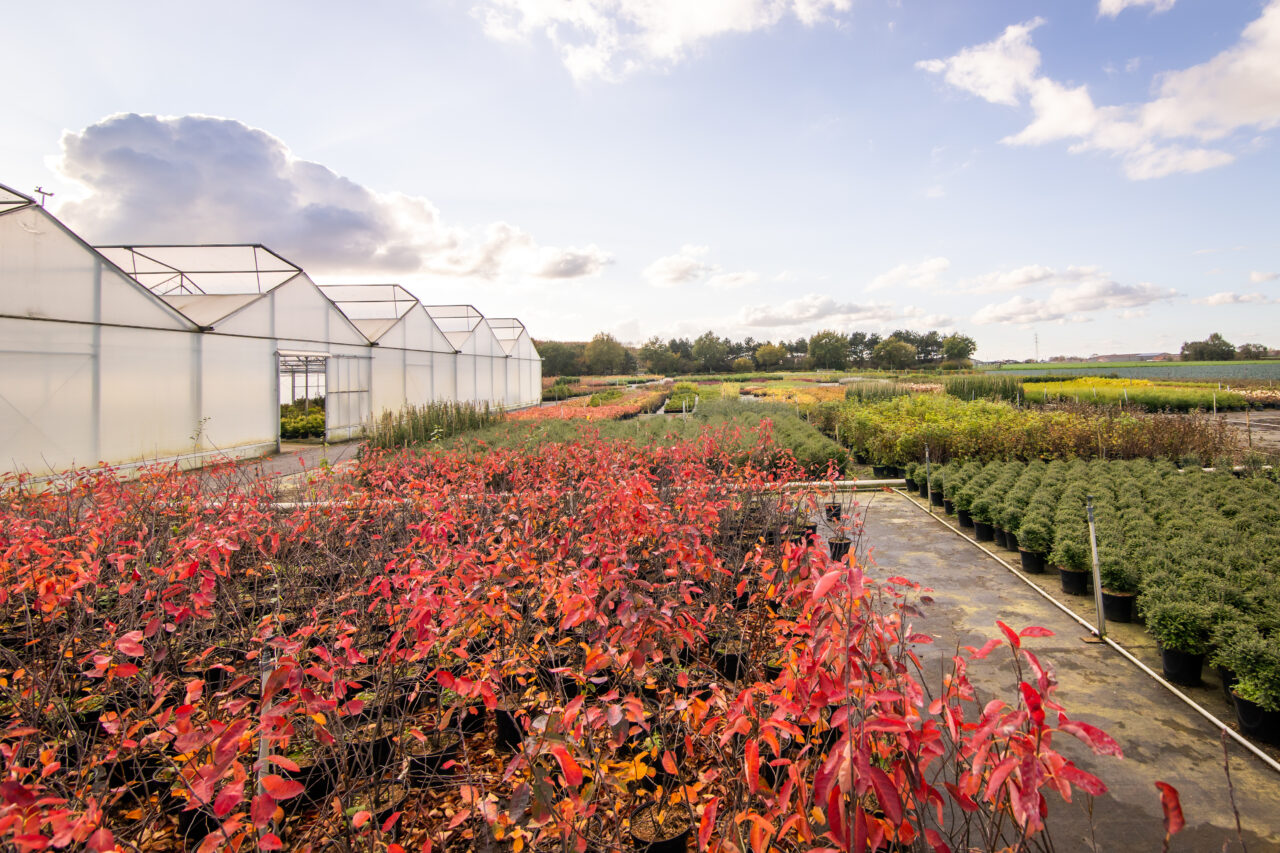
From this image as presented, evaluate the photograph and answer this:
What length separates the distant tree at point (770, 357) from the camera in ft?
258

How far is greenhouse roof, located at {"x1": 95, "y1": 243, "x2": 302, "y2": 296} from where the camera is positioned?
40.3 ft

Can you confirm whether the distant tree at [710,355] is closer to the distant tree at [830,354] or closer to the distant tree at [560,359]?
the distant tree at [830,354]

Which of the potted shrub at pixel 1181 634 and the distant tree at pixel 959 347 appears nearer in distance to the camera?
the potted shrub at pixel 1181 634

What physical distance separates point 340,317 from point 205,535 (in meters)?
12.3

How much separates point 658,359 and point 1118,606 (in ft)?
233

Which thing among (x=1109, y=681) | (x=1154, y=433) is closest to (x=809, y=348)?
(x=1154, y=433)

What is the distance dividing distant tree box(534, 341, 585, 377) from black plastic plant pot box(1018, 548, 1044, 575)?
56.2 meters

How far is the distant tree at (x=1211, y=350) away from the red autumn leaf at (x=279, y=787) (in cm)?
8837

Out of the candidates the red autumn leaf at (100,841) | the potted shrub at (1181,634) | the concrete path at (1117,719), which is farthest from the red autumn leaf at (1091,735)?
the potted shrub at (1181,634)

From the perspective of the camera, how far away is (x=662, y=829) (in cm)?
184

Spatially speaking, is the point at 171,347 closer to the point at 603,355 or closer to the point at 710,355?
the point at 603,355

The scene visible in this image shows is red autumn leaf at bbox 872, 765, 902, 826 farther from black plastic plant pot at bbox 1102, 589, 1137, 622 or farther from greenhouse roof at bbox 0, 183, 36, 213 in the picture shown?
greenhouse roof at bbox 0, 183, 36, 213

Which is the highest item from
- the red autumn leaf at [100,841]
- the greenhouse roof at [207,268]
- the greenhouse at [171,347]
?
the greenhouse roof at [207,268]

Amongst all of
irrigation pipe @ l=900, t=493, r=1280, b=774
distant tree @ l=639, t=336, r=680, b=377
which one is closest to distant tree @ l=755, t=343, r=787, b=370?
distant tree @ l=639, t=336, r=680, b=377
